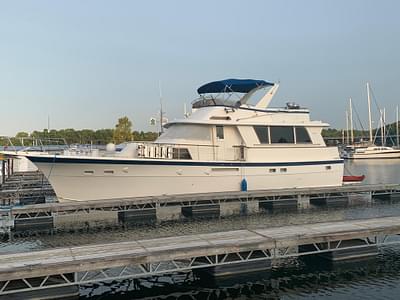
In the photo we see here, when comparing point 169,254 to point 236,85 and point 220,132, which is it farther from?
point 236,85

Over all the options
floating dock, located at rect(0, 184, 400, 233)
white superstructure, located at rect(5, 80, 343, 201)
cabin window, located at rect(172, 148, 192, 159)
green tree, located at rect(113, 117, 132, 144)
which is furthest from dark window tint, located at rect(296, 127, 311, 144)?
green tree, located at rect(113, 117, 132, 144)

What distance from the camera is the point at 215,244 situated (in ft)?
32.8

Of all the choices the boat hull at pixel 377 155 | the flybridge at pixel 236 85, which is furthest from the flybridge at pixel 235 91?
the boat hull at pixel 377 155

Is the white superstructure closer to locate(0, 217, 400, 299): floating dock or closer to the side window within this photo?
the side window

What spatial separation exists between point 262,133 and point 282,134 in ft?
3.69

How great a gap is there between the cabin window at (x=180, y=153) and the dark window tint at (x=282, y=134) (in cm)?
429

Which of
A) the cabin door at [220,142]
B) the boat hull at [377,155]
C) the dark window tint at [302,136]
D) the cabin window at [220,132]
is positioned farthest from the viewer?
the boat hull at [377,155]

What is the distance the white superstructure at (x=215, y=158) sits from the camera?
59.3 ft

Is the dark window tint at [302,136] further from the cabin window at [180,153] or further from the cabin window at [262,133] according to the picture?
the cabin window at [180,153]

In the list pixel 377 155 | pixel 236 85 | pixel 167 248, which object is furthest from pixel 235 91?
pixel 377 155

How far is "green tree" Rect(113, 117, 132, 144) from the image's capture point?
188 ft

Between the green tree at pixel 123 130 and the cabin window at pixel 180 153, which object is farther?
the green tree at pixel 123 130

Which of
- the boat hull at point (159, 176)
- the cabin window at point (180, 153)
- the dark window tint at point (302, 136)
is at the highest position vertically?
the dark window tint at point (302, 136)

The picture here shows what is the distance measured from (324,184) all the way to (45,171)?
1387 centimetres
